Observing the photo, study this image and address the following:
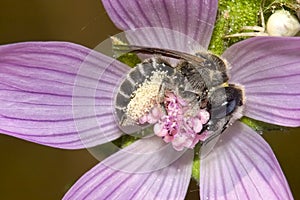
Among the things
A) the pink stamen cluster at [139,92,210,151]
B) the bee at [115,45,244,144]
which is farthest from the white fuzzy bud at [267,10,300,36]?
the pink stamen cluster at [139,92,210,151]

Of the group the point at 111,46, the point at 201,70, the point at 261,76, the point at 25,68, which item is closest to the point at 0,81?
the point at 25,68

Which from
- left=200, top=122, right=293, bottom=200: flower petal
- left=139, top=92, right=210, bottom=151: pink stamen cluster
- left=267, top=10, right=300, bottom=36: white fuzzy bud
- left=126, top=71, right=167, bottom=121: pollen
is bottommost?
left=200, top=122, right=293, bottom=200: flower petal

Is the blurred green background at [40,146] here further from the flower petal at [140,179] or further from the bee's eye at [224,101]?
the bee's eye at [224,101]

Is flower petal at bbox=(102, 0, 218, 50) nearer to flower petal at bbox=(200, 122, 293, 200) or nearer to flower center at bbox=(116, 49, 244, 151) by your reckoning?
flower center at bbox=(116, 49, 244, 151)

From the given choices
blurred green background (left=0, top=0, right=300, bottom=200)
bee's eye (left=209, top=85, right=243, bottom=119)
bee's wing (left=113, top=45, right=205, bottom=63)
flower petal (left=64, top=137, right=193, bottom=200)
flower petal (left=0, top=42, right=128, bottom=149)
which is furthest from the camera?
blurred green background (left=0, top=0, right=300, bottom=200)

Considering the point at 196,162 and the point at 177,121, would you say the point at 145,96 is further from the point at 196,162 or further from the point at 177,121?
the point at 196,162

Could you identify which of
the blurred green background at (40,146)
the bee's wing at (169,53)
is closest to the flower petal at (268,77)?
the bee's wing at (169,53)

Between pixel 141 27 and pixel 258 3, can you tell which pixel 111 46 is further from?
pixel 258 3
